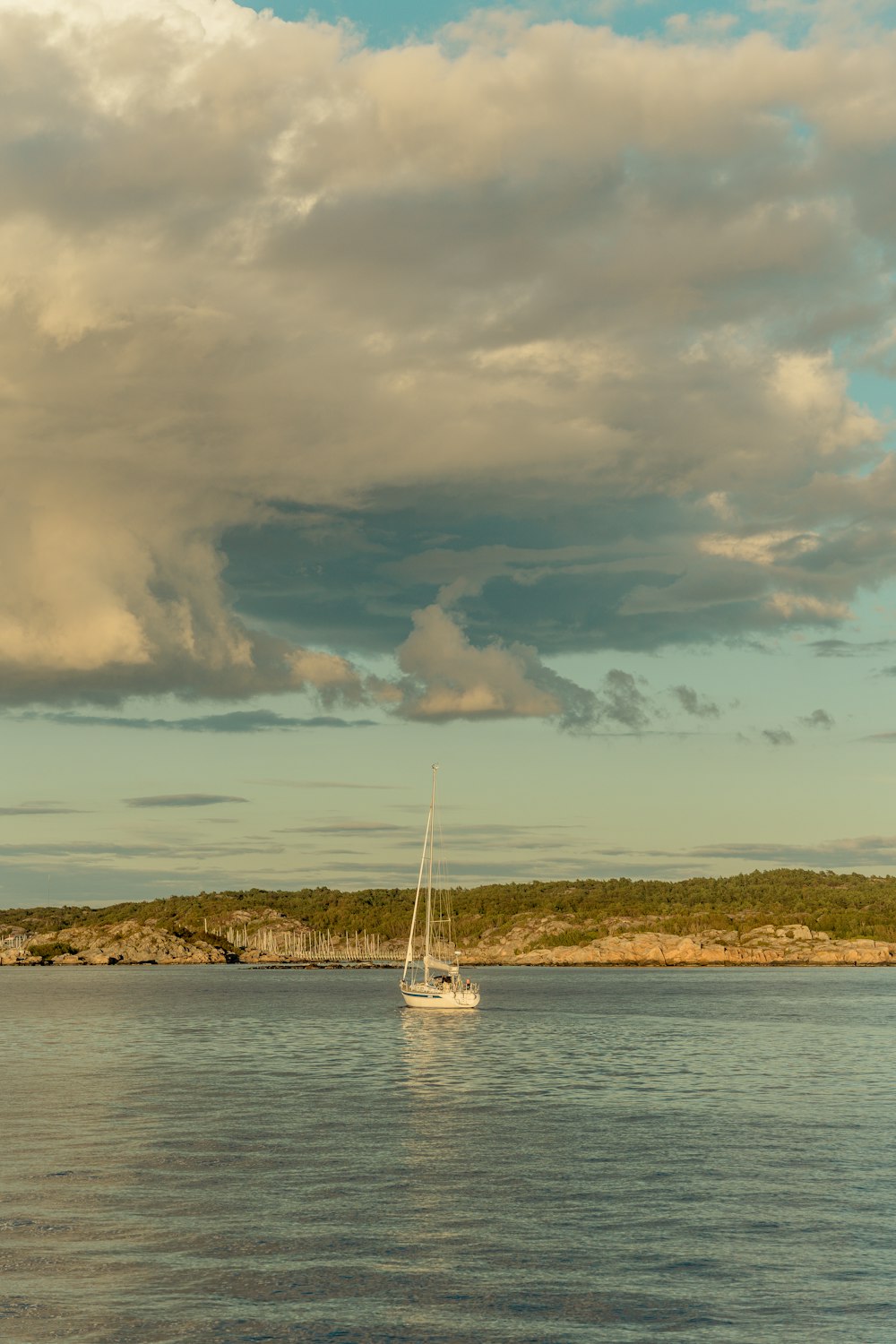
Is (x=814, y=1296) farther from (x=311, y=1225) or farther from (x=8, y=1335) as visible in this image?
(x=8, y=1335)

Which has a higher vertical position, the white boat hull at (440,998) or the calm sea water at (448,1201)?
the calm sea water at (448,1201)

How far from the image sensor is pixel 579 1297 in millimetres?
31984

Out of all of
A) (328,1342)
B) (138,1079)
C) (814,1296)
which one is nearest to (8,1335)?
(328,1342)

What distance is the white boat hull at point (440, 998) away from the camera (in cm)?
15375

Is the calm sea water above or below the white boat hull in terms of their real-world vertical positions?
above

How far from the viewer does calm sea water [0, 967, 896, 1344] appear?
101 feet

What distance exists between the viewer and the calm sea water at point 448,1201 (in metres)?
30.7

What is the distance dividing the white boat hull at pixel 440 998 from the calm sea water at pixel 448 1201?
57.6 m

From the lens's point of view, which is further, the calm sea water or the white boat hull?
the white boat hull

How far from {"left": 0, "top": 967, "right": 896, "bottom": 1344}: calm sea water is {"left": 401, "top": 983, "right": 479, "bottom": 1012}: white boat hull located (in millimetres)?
57649

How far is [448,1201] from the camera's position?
44.1m

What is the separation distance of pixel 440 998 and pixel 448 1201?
113 metres

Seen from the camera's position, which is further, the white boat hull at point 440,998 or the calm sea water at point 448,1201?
the white boat hull at point 440,998

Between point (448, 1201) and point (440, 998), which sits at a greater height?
point (448, 1201)
